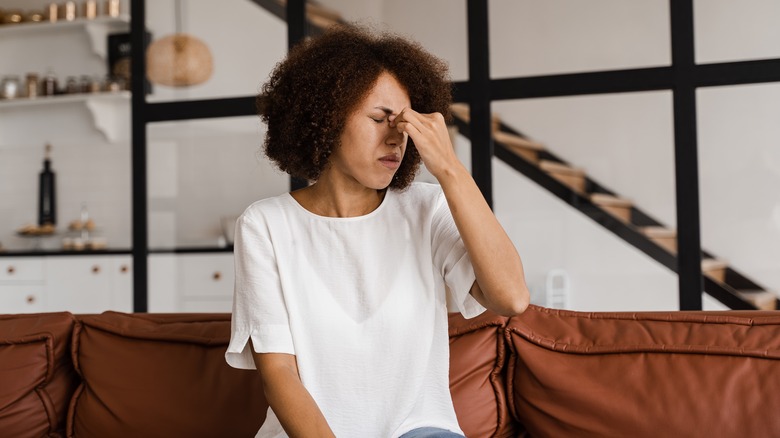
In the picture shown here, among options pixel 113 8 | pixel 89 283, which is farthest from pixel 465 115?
pixel 113 8

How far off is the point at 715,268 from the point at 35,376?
8.55 ft

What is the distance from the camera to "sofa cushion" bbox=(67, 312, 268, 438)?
76.1 inches

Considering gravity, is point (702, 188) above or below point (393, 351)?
above

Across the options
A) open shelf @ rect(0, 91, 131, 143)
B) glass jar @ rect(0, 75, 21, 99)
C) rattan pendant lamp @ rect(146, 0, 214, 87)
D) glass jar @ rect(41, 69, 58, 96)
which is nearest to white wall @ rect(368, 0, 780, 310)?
rattan pendant lamp @ rect(146, 0, 214, 87)

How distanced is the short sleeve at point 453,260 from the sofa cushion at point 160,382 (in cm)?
63

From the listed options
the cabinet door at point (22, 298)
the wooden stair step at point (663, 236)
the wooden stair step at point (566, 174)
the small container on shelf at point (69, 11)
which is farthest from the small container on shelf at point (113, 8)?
the wooden stair step at point (663, 236)

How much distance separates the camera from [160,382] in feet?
6.56

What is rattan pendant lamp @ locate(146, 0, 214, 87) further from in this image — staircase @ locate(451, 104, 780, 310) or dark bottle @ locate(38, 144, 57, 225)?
dark bottle @ locate(38, 144, 57, 225)

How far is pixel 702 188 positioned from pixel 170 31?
2726 millimetres

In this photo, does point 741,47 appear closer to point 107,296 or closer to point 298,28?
point 298,28

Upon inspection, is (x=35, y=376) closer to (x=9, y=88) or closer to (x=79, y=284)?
(x=79, y=284)

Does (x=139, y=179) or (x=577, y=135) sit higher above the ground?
(x=577, y=135)

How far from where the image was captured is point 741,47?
3352 mm

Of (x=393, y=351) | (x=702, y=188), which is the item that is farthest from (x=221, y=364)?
(x=702, y=188)
